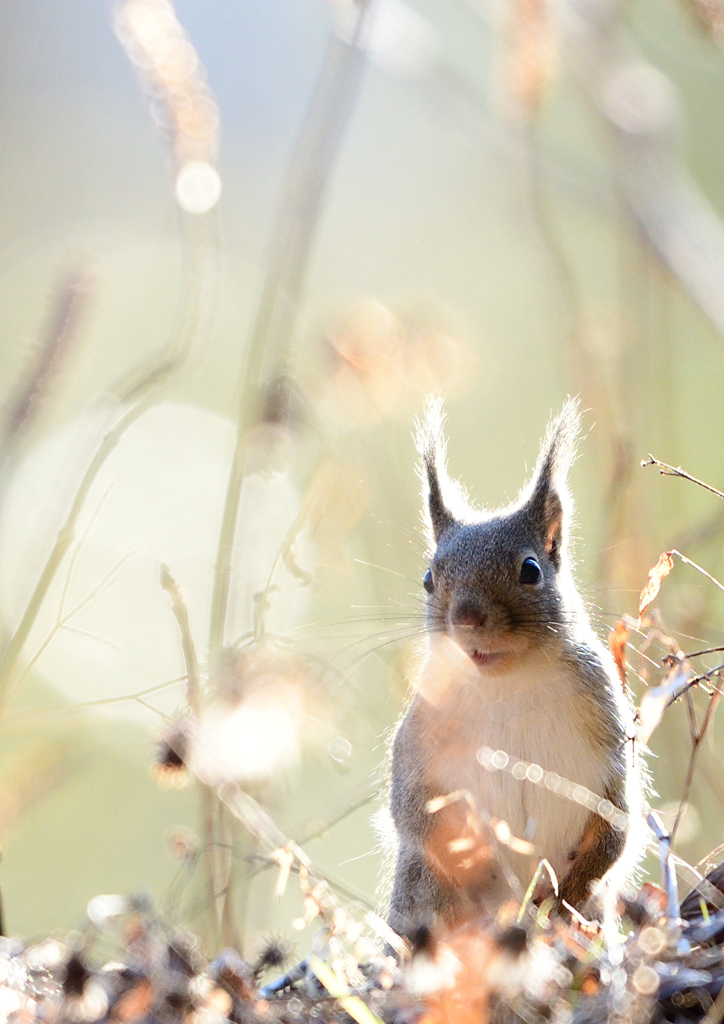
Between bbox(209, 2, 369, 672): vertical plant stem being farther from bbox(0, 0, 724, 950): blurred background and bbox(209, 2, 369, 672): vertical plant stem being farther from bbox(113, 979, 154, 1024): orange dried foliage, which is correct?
bbox(113, 979, 154, 1024): orange dried foliage

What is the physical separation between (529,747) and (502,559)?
0.54 meters

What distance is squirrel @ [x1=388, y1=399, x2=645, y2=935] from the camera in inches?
117

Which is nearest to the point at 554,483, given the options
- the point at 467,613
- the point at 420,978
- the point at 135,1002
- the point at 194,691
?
the point at 467,613

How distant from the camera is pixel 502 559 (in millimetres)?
3199

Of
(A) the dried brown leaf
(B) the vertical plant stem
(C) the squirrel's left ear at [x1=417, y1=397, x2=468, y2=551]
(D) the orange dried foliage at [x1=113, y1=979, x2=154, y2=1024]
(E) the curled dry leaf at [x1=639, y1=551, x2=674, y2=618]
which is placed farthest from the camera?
(C) the squirrel's left ear at [x1=417, y1=397, x2=468, y2=551]

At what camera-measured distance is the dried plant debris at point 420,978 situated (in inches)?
65.2

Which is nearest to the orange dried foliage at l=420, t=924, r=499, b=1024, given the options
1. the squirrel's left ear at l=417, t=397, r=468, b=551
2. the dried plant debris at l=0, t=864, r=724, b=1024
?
the dried plant debris at l=0, t=864, r=724, b=1024

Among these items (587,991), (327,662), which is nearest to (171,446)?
(327,662)

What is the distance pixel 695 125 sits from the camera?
6980mm

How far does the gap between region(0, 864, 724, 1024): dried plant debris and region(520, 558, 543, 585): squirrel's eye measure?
1.22 meters

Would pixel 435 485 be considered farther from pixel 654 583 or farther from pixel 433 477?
pixel 654 583

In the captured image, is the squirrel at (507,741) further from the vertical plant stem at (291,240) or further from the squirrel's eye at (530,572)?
the vertical plant stem at (291,240)

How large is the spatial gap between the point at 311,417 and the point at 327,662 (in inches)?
28.8

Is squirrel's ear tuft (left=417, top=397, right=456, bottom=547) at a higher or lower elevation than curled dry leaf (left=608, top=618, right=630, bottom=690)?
higher
